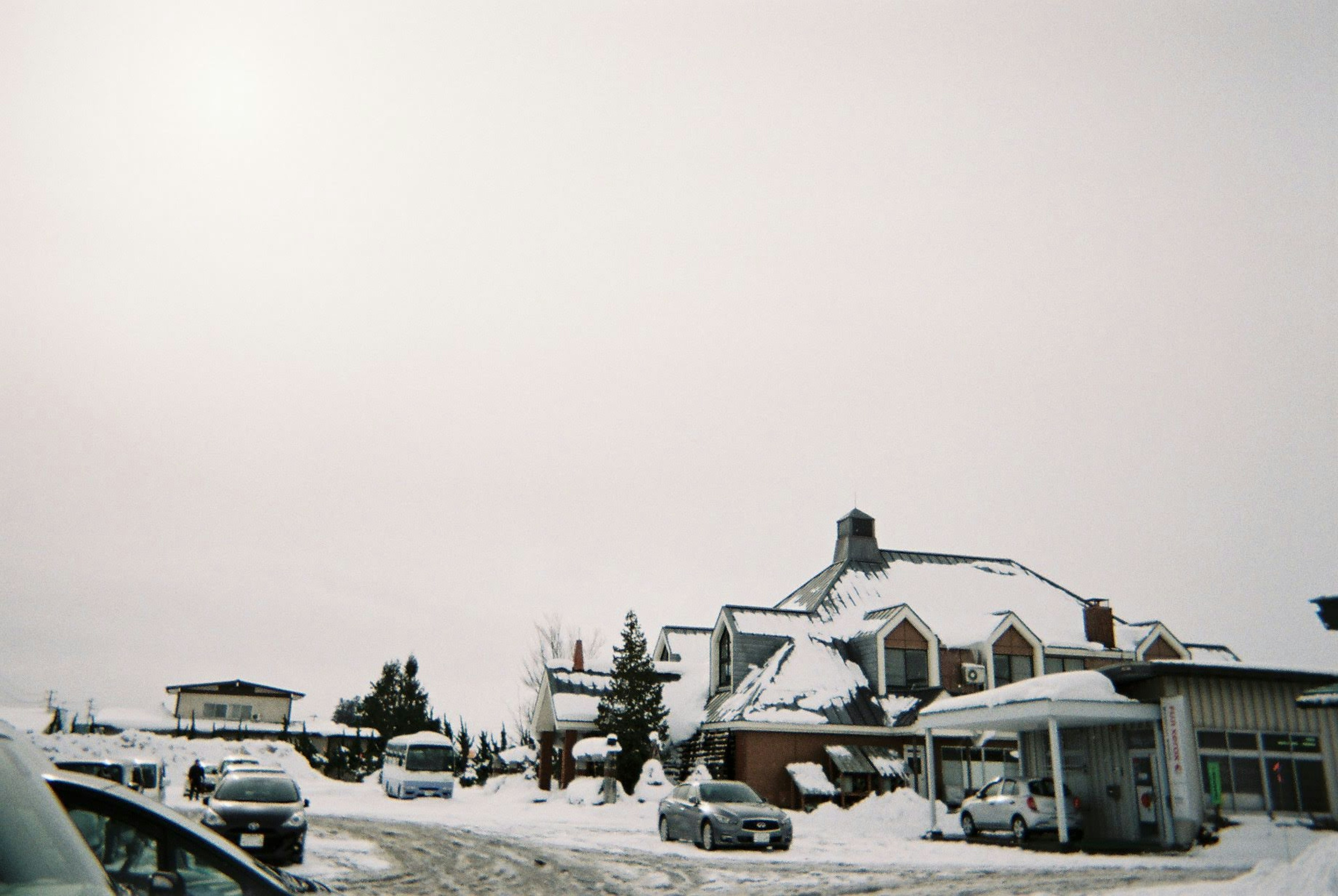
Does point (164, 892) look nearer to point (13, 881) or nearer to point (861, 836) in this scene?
point (13, 881)

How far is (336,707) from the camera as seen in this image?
128 m

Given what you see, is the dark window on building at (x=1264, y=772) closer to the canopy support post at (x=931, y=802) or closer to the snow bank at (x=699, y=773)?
the canopy support post at (x=931, y=802)

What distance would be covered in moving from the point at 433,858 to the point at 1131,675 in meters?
16.2

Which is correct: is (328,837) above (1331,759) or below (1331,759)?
below

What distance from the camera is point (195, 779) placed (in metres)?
38.0

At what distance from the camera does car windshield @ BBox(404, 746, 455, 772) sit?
44.0m

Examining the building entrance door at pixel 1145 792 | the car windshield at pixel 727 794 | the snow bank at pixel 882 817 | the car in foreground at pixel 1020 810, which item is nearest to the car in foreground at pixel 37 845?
the car windshield at pixel 727 794

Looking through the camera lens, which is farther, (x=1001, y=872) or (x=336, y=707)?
(x=336, y=707)

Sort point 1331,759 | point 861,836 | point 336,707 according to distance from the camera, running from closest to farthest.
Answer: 1. point 1331,759
2. point 861,836
3. point 336,707

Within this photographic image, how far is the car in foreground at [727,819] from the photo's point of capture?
21859mm

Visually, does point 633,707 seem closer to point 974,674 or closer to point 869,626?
point 869,626

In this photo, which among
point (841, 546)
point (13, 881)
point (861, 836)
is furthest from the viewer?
point (841, 546)

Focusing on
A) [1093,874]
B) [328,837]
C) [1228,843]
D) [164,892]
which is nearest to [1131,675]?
[1228,843]

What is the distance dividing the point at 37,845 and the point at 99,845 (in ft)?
10.9
